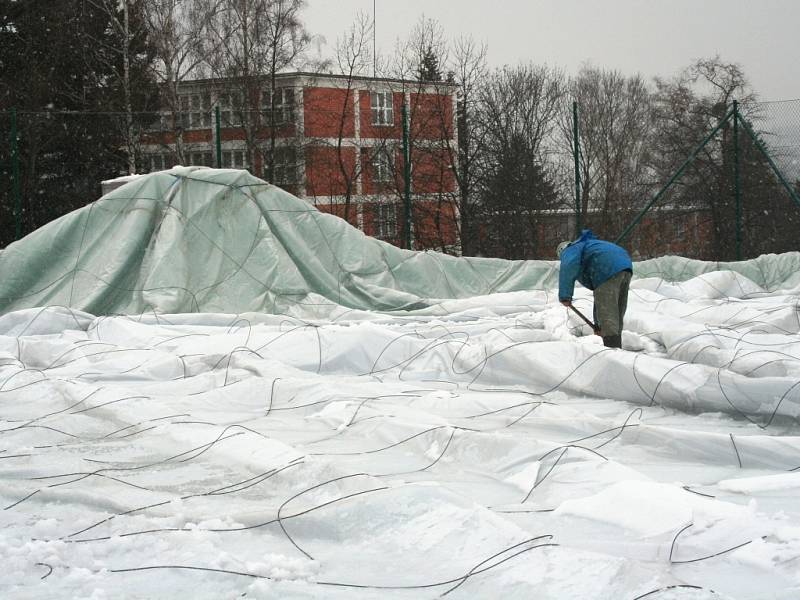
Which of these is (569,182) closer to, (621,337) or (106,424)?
(621,337)

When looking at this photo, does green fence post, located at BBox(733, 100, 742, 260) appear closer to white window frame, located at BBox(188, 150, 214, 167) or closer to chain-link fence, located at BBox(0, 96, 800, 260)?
chain-link fence, located at BBox(0, 96, 800, 260)

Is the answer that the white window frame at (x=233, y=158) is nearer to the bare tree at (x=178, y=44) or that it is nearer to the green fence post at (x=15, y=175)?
the bare tree at (x=178, y=44)

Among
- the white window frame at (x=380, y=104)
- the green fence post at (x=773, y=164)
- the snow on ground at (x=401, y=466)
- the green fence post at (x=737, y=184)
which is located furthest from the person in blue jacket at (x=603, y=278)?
the white window frame at (x=380, y=104)

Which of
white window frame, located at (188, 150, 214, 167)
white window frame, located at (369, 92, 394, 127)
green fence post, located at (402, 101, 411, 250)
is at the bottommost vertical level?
green fence post, located at (402, 101, 411, 250)

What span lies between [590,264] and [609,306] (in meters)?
0.39

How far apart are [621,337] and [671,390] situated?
219 cm

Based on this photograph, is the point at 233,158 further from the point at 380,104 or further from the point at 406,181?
the point at 406,181

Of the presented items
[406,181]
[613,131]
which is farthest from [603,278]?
[613,131]

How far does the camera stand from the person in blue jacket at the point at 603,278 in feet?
24.4

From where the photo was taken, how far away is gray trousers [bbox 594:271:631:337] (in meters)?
7.43

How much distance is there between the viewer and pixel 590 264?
7.61 m

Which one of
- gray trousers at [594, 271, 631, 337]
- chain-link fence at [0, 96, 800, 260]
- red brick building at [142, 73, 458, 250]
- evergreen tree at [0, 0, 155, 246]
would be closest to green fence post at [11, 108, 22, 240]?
chain-link fence at [0, 96, 800, 260]

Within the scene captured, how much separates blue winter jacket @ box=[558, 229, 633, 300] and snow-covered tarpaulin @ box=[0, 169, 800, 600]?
479 millimetres

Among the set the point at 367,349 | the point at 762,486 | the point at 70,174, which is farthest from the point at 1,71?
the point at 762,486
